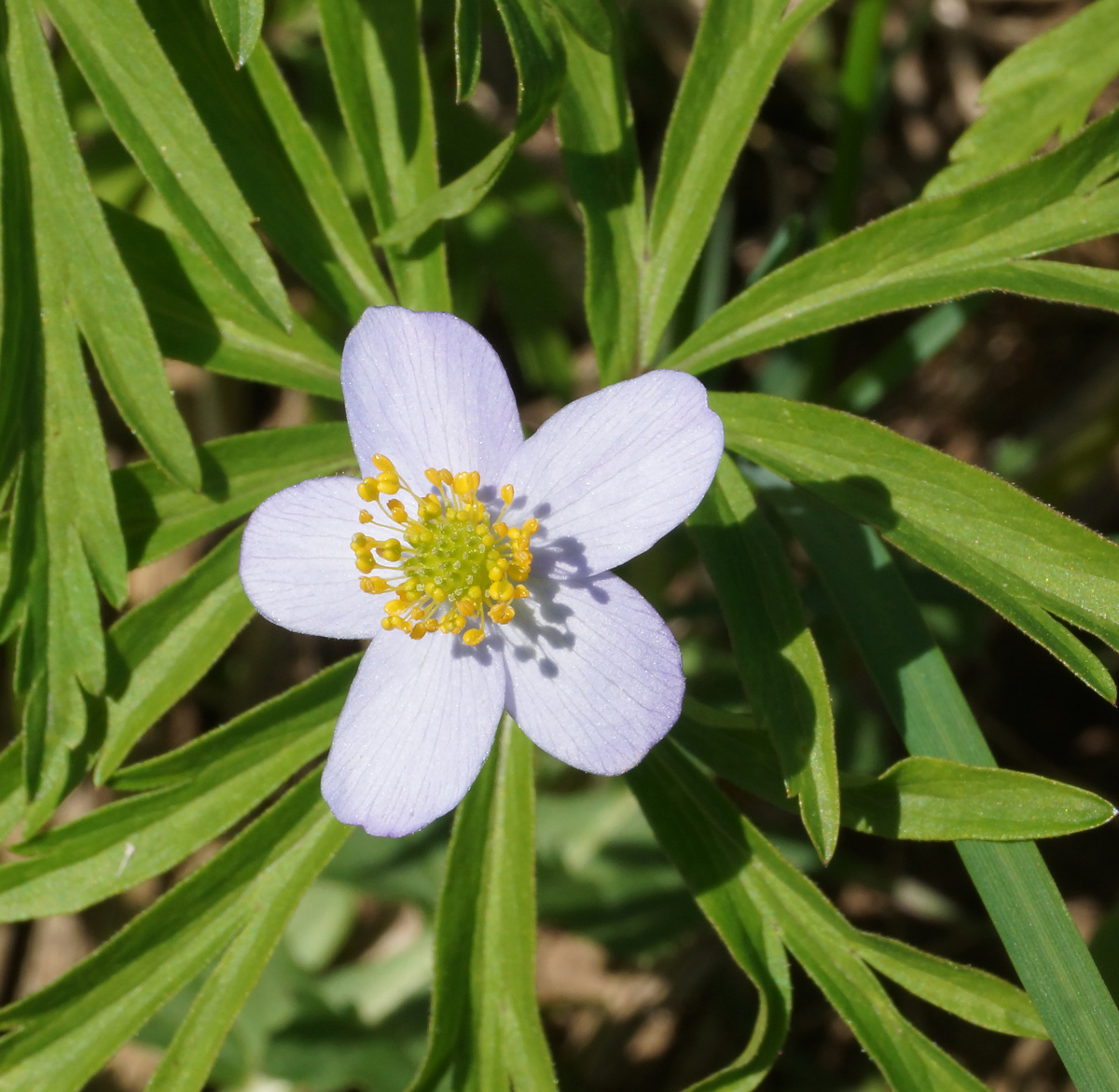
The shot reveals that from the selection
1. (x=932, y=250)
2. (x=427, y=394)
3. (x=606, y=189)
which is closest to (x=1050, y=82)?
(x=932, y=250)

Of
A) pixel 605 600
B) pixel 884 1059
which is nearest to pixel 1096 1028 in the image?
pixel 884 1059

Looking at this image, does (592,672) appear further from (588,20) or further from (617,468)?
(588,20)

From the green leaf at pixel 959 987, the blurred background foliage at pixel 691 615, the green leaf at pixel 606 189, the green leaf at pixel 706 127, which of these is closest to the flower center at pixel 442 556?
the green leaf at pixel 606 189

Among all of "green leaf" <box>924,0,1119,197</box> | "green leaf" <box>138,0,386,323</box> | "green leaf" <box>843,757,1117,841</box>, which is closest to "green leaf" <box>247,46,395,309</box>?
"green leaf" <box>138,0,386,323</box>

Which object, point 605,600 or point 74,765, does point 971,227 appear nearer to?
point 605,600

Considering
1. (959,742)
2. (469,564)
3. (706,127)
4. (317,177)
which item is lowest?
(959,742)

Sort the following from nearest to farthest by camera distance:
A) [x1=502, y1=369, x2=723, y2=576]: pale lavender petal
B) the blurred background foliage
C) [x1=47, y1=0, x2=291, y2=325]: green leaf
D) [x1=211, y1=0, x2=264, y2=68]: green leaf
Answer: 1. [x1=502, y1=369, x2=723, y2=576]: pale lavender petal
2. [x1=211, y1=0, x2=264, y2=68]: green leaf
3. [x1=47, y1=0, x2=291, y2=325]: green leaf
4. the blurred background foliage

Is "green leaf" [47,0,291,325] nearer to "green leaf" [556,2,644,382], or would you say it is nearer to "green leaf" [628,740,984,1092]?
"green leaf" [556,2,644,382]
